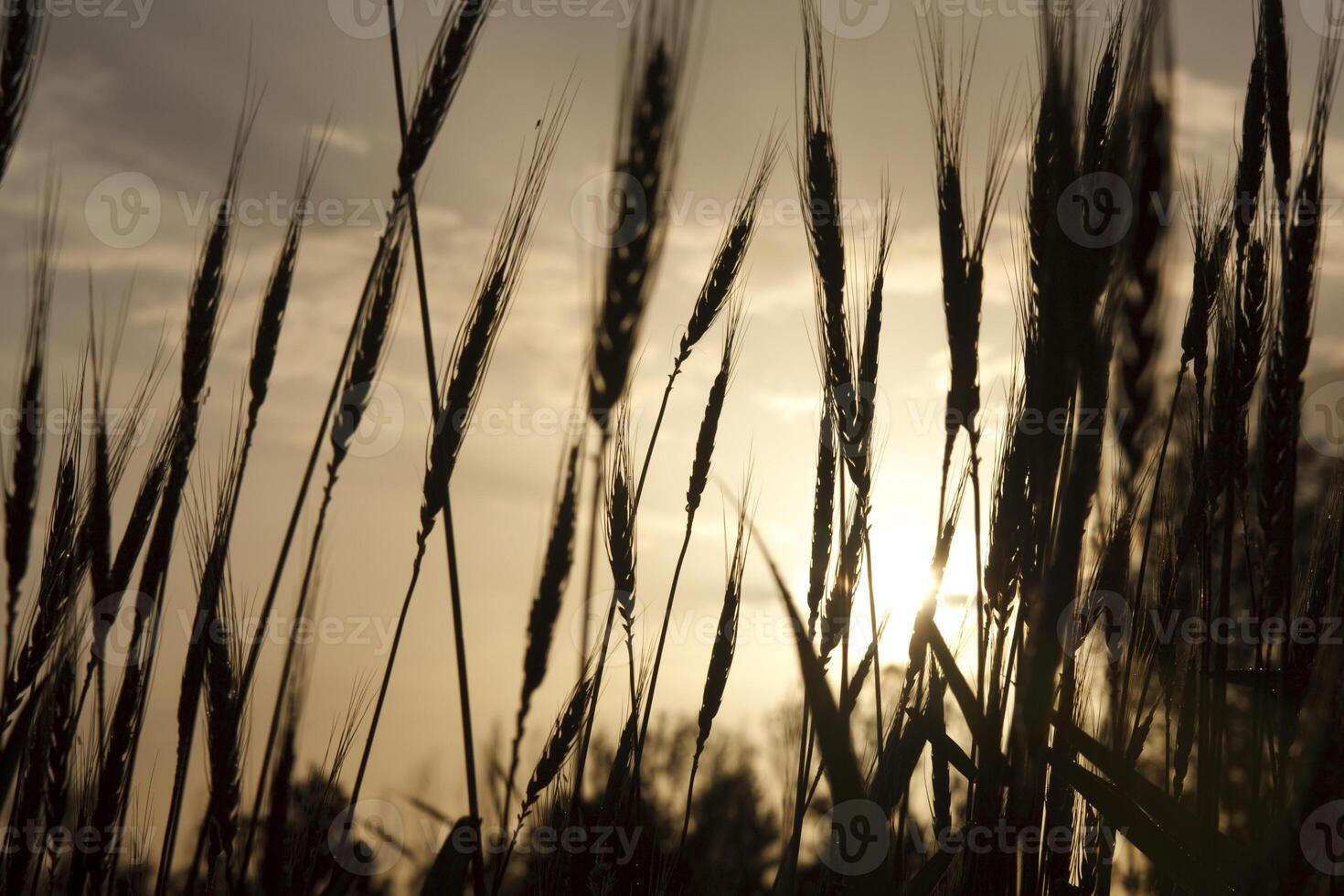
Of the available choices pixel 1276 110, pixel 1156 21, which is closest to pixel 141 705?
pixel 1156 21

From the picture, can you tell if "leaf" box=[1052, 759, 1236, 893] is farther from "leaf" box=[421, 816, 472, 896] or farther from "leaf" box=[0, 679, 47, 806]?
"leaf" box=[0, 679, 47, 806]

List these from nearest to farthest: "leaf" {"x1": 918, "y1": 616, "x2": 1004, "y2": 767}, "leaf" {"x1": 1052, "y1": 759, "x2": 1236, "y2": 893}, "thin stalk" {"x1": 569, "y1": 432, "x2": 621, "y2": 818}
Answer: "leaf" {"x1": 918, "y1": 616, "x2": 1004, "y2": 767}
"leaf" {"x1": 1052, "y1": 759, "x2": 1236, "y2": 893}
"thin stalk" {"x1": 569, "y1": 432, "x2": 621, "y2": 818}

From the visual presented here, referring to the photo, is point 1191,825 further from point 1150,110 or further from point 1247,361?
point 1150,110

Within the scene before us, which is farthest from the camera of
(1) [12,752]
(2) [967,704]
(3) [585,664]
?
(3) [585,664]

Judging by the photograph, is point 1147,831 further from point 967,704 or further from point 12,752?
point 12,752

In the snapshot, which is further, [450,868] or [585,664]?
[585,664]

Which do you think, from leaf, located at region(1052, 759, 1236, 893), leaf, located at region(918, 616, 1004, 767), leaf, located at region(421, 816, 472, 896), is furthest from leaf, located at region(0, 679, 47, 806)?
leaf, located at region(1052, 759, 1236, 893)

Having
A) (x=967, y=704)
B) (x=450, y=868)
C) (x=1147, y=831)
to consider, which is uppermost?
(x=967, y=704)

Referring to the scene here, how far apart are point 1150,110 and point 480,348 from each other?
1.43 meters

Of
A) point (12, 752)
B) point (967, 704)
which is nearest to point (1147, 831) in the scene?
point (967, 704)

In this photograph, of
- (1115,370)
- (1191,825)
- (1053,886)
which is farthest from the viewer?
(1115,370)

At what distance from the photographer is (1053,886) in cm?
146

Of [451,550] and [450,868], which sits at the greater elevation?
[451,550]

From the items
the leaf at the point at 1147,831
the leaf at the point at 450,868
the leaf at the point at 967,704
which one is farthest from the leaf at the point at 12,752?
the leaf at the point at 1147,831
